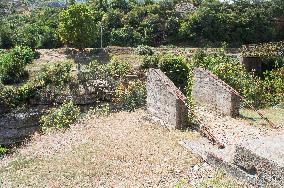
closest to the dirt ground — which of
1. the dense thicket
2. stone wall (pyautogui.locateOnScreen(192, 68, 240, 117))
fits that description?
stone wall (pyautogui.locateOnScreen(192, 68, 240, 117))

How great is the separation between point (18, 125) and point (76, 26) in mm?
9453

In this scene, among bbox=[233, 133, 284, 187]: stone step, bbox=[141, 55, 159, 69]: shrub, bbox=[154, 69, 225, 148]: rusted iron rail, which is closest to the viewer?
bbox=[233, 133, 284, 187]: stone step

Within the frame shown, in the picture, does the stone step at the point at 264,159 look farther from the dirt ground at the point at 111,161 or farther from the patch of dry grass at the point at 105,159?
the patch of dry grass at the point at 105,159

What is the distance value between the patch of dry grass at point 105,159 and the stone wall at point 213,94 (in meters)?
2.30

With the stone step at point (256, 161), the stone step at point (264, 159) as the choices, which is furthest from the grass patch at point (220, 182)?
the stone step at point (264, 159)

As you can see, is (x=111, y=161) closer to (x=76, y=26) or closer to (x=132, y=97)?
(x=132, y=97)

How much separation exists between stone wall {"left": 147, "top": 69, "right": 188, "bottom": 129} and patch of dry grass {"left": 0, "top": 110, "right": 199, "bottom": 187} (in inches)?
Answer: 19.6

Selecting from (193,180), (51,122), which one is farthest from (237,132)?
(51,122)

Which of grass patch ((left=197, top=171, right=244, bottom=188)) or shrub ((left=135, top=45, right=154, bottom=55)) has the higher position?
shrub ((left=135, top=45, right=154, bottom=55))

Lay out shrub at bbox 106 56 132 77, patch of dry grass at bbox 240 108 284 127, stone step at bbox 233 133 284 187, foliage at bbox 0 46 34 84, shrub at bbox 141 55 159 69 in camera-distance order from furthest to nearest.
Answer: shrub at bbox 141 55 159 69 → foliage at bbox 0 46 34 84 → shrub at bbox 106 56 132 77 → patch of dry grass at bbox 240 108 284 127 → stone step at bbox 233 133 284 187

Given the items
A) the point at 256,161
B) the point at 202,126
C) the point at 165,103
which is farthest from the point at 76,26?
the point at 256,161

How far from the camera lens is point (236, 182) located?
31.3 feet

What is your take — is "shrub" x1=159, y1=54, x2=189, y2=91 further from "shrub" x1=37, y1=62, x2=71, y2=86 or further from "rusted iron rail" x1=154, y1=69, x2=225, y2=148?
"rusted iron rail" x1=154, y1=69, x2=225, y2=148

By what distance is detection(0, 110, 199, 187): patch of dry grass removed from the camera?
10.5 m
